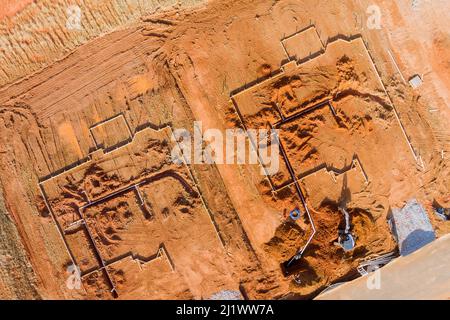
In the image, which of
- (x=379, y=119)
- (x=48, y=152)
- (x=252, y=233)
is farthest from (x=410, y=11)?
(x=48, y=152)

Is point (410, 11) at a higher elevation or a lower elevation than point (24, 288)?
higher

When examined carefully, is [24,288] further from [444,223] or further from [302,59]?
[444,223]

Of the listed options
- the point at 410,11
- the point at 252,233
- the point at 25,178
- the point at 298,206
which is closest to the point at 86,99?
the point at 25,178

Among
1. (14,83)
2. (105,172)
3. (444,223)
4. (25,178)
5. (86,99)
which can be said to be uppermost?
(14,83)
